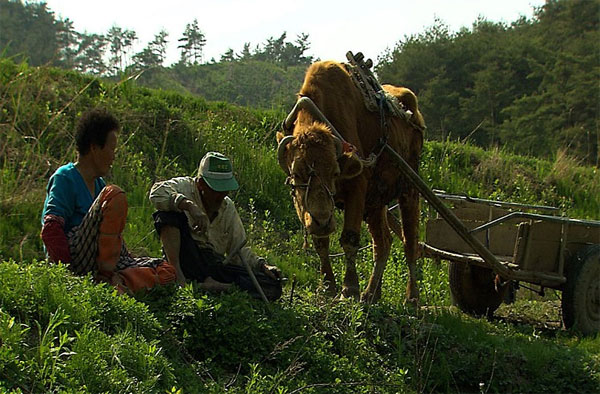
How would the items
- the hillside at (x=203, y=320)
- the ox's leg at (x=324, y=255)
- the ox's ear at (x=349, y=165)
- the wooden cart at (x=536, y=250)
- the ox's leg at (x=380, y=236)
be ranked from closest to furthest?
the hillside at (x=203, y=320) < the ox's ear at (x=349, y=165) < the ox's leg at (x=324, y=255) < the wooden cart at (x=536, y=250) < the ox's leg at (x=380, y=236)

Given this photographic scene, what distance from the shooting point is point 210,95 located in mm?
33375

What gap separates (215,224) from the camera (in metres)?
6.11

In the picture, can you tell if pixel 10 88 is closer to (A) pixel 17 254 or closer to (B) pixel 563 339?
(A) pixel 17 254

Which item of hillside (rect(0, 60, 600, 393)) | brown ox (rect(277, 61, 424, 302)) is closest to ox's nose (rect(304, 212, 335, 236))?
brown ox (rect(277, 61, 424, 302))

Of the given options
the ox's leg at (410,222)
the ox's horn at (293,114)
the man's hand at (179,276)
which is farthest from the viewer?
the ox's leg at (410,222)

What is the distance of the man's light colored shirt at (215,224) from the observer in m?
5.66

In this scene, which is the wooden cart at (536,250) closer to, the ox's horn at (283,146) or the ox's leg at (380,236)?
the ox's leg at (380,236)

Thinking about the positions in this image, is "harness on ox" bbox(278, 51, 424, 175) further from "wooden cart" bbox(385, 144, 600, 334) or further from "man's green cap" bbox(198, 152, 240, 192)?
"man's green cap" bbox(198, 152, 240, 192)

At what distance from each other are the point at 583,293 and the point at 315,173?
3.37m

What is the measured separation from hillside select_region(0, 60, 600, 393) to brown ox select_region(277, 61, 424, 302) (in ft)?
1.98

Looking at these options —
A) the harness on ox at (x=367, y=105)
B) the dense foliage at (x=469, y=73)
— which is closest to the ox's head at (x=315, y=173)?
the harness on ox at (x=367, y=105)

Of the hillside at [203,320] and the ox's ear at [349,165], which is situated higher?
the ox's ear at [349,165]

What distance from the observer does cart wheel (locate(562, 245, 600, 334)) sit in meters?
7.97

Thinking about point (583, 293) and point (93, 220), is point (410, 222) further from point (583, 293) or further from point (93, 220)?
point (93, 220)
